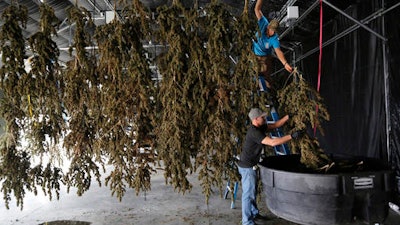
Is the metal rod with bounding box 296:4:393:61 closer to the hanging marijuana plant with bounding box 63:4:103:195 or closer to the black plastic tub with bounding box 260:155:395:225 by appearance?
the black plastic tub with bounding box 260:155:395:225

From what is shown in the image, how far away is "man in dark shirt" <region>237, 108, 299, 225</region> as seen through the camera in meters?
2.81

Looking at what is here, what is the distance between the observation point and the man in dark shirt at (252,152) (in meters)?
2.81

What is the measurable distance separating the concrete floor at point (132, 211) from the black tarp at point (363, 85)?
3.09 ft

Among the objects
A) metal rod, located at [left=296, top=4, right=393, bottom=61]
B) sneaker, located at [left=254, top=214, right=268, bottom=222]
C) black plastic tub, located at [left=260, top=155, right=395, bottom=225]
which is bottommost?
sneaker, located at [left=254, top=214, right=268, bottom=222]

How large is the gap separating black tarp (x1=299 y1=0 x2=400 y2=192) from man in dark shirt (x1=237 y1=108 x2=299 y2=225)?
1526 mm

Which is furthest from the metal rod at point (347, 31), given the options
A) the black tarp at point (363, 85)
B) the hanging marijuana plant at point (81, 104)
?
the hanging marijuana plant at point (81, 104)

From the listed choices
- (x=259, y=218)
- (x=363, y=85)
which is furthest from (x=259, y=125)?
(x=363, y=85)

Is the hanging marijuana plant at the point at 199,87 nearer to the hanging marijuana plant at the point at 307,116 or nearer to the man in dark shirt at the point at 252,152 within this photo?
the man in dark shirt at the point at 252,152

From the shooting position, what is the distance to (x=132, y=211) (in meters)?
4.32

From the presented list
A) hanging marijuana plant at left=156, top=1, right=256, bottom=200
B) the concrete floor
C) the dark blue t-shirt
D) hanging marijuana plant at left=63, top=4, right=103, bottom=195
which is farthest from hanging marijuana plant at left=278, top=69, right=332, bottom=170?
the concrete floor

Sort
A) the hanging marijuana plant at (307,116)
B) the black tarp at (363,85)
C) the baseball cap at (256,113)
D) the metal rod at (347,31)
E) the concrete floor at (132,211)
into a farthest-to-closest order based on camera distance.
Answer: the concrete floor at (132,211) → the metal rod at (347,31) → the black tarp at (363,85) → the baseball cap at (256,113) → the hanging marijuana plant at (307,116)

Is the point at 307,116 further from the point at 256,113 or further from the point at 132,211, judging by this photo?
the point at 132,211

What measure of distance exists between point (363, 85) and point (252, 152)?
2.02 meters

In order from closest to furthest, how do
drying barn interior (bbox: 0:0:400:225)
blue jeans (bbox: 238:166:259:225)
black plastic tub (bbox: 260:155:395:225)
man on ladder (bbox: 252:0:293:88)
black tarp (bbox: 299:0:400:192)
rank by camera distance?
black plastic tub (bbox: 260:155:395:225) → drying barn interior (bbox: 0:0:400:225) → man on ladder (bbox: 252:0:293:88) → blue jeans (bbox: 238:166:259:225) → black tarp (bbox: 299:0:400:192)
